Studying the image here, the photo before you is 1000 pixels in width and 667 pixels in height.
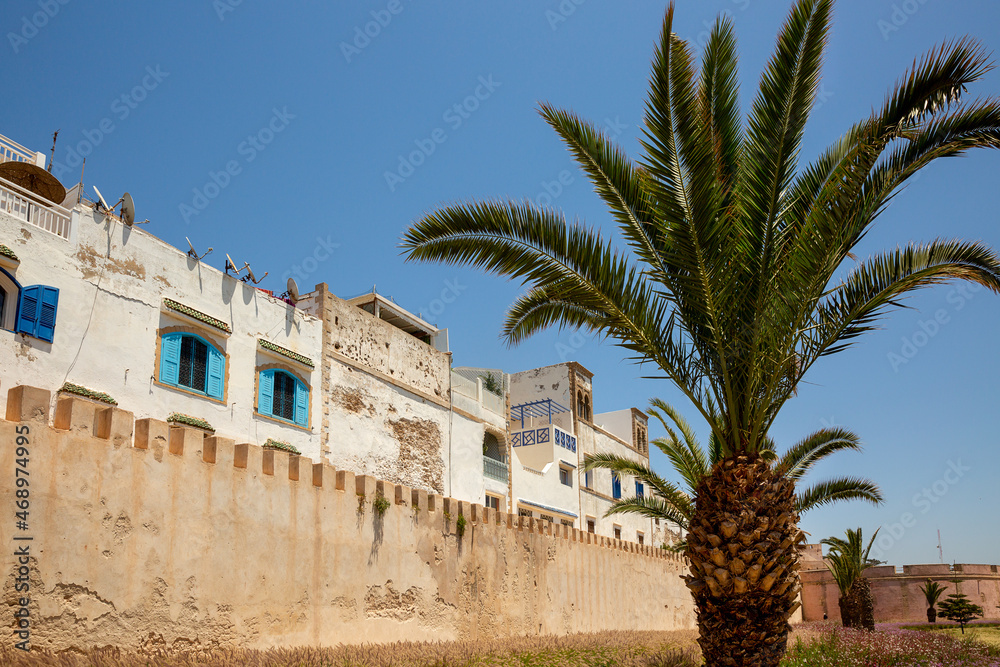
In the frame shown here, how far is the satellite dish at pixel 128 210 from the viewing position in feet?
47.7

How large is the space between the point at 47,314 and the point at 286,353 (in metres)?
5.10

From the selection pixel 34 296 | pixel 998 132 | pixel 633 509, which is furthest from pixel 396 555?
pixel 633 509

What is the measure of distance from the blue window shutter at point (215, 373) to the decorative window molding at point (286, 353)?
1.03 meters

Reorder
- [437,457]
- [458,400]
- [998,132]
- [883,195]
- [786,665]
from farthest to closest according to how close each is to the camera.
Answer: [458,400] < [437,457] < [786,665] < [883,195] < [998,132]

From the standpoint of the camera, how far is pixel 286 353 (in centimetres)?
1714

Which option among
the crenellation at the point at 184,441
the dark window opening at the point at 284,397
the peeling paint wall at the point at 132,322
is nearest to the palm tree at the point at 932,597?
the peeling paint wall at the point at 132,322

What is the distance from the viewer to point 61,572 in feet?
25.8

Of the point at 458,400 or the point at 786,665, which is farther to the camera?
the point at 458,400

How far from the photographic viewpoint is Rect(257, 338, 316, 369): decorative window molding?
16750mm

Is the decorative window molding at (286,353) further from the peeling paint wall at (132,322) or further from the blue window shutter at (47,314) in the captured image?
the blue window shutter at (47,314)

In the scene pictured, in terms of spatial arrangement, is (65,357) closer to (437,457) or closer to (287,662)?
(287,662)

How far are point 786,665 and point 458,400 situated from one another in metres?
12.8

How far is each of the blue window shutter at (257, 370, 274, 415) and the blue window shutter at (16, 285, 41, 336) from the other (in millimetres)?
4731

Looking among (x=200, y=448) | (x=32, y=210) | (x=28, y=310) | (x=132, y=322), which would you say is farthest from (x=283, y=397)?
(x=200, y=448)
